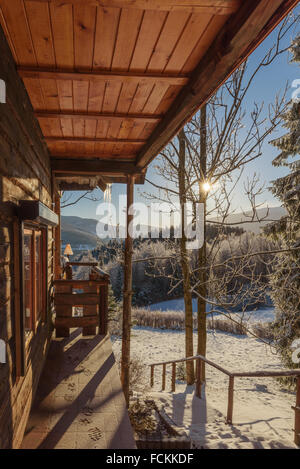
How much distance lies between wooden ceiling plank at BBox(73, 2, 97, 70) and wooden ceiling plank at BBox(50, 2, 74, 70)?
31mm

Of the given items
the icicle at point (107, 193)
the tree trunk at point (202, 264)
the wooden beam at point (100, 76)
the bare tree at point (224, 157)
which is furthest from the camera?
the tree trunk at point (202, 264)

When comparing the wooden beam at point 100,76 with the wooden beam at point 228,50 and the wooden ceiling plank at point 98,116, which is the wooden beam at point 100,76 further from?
the wooden ceiling plank at point 98,116

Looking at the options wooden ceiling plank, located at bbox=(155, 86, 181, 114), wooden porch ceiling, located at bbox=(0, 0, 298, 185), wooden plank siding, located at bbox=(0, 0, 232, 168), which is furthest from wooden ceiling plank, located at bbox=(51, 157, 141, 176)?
wooden ceiling plank, located at bbox=(155, 86, 181, 114)

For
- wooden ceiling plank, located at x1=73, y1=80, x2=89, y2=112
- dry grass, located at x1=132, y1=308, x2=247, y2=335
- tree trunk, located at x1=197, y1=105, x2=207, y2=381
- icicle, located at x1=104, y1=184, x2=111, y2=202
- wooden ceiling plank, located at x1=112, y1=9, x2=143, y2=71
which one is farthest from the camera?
dry grass, located at x1=132, y1=308, x2=247, y2=335

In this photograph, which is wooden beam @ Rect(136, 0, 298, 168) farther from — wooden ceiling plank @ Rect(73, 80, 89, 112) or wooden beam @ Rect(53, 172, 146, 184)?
wooden beam @ Rect(53, 172, 146, 184)

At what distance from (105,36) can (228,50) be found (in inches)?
31.6

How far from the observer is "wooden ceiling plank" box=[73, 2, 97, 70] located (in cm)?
176

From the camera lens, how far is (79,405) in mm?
3203

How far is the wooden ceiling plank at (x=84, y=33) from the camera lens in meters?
1.76

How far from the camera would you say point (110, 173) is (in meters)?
5.12

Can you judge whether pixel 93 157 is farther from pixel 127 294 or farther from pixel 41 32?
pixel 41 32

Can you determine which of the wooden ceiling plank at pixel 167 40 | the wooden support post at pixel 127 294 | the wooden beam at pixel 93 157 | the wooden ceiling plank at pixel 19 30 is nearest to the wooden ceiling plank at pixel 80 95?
the wooden ceiling plank at pixel 19 30

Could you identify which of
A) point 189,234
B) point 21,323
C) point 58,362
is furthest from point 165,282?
point 21,323

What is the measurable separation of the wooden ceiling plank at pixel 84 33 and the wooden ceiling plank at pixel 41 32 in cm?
17
